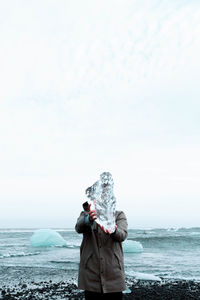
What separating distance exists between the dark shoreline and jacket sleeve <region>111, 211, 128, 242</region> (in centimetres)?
666

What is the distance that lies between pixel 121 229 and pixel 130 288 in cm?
809

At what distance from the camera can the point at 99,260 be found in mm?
3275

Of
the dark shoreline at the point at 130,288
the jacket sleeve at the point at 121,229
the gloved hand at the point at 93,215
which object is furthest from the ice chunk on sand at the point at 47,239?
the gloved hand at the point at 93,215

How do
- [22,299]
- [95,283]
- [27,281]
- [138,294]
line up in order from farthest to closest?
1. [27,281]
2. [138,294]
3. [22,299]
4. [95,283]

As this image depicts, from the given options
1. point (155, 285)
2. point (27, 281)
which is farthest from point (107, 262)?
point (27, 281)

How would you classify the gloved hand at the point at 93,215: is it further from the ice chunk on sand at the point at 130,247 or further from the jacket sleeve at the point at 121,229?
the ice chunk on sand at the point at 130,247

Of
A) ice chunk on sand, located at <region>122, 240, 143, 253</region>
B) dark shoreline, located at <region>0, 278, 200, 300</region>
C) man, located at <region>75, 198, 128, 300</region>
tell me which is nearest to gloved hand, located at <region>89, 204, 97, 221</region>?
man, located at <region>75, 198, 128, 300</region>

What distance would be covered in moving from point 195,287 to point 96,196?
9.32 m

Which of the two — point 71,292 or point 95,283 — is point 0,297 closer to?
point 71,292

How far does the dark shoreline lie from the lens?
9406 millimetres

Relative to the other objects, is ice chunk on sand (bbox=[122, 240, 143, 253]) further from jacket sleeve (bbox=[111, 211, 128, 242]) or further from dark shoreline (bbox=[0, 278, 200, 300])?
jacket sleeve (bbox=[111, 211, 128, 242])

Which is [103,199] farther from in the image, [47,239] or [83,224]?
[47,239]

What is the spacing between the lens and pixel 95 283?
3240 millimetres

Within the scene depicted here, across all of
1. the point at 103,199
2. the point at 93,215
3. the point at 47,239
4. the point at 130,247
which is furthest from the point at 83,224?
the point at 47,239
